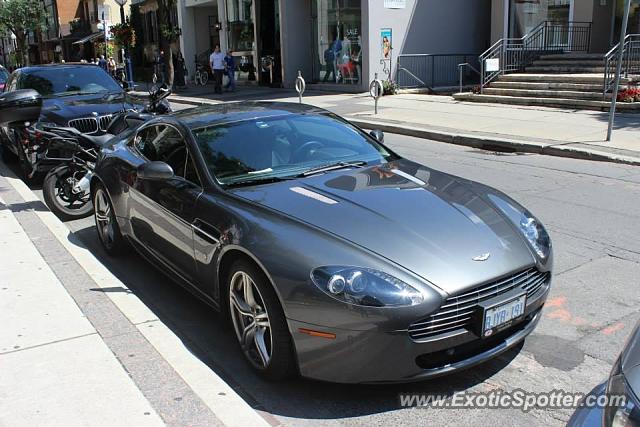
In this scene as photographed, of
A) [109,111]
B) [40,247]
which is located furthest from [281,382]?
[109,111]

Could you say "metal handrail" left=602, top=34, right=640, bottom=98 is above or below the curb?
above

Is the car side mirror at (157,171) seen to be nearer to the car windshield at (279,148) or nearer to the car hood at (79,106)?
the car windshield at (279,148)

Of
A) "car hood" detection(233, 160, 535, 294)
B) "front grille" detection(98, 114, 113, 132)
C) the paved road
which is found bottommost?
the paved road

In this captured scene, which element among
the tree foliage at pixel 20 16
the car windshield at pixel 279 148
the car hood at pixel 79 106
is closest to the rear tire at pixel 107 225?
the car windshield at pixel 279 148

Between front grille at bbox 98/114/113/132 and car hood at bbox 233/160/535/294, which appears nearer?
car hood at bbox 233/160/535/294

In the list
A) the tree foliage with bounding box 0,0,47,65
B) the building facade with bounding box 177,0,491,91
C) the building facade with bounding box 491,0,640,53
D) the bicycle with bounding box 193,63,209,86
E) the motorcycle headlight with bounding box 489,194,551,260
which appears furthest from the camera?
the tree foliage with bounding box 0,0,47,65

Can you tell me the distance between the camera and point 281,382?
Answer: 11.8ft

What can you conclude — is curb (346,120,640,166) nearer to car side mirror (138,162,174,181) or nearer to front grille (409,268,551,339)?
front grille (409,268,551,339)

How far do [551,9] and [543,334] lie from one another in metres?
20.8

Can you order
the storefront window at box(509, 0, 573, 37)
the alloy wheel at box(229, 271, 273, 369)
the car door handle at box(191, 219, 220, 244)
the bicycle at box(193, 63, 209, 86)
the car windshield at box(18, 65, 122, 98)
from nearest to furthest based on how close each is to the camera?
the alloy wheel at box(229, 271, 273, 369) → the car door handle at box(191, 219, 220, 244) → the car windshield at box(18, 65, 122, 98) → the storefront window at box(509, 0, 573, 37) → the bicycle at box(193, 63, 209, 86)

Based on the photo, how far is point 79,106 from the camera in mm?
9289

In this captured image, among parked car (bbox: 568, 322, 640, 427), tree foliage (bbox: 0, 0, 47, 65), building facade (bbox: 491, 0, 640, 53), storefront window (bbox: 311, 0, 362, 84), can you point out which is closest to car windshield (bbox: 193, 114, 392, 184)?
parked car (bbox: 568, 322, 640, 427)

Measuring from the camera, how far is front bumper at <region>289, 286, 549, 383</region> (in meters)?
3.06

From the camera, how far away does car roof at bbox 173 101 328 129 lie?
191 inches
